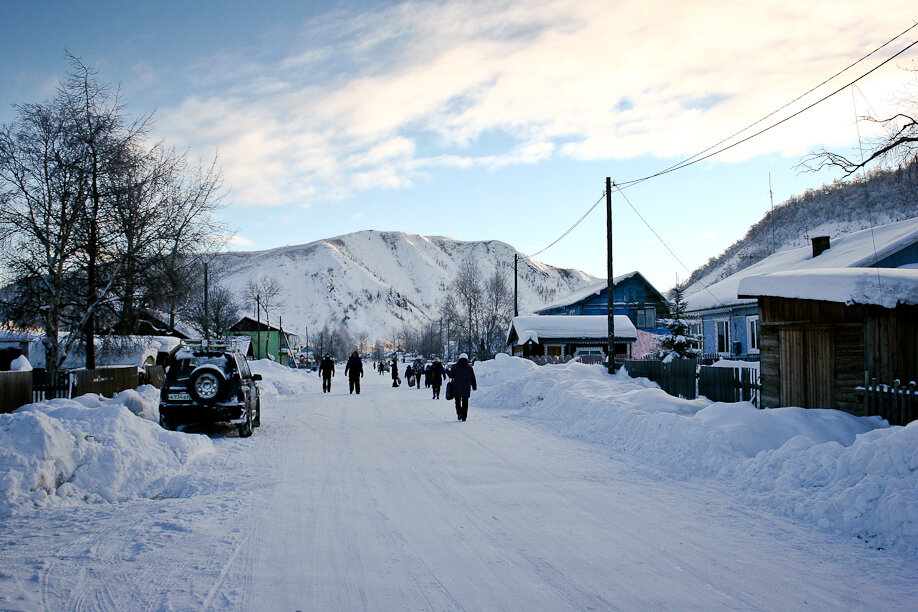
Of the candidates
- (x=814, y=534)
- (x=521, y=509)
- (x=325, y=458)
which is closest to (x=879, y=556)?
(x=814, y=534)

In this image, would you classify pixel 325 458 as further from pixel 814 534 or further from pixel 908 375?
pixel 908 375

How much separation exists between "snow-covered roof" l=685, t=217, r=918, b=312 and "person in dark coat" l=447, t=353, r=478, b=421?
8449 mm

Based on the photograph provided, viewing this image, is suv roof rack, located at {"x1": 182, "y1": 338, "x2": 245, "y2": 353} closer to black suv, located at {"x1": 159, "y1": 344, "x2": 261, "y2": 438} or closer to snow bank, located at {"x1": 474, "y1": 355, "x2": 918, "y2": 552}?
black suv, located at {"x1": 159, "y1": 344, "x2": 261, "y2": 438}

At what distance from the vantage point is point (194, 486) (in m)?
8.69

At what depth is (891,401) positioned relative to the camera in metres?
10.1

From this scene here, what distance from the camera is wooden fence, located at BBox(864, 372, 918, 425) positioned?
9.62 meters

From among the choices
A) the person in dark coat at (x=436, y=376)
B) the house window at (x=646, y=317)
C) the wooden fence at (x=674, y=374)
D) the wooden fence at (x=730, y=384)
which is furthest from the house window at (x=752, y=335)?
the house window at (x=646, y=317)

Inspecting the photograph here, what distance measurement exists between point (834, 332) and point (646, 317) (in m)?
49.2

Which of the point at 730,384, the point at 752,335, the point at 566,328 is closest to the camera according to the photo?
the point at 730,384

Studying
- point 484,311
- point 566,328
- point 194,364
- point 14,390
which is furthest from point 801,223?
point 14,390

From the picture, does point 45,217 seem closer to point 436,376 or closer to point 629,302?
point 436,376

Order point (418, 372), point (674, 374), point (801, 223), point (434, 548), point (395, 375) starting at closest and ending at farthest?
point (434, 548) < point (674, 374) < point (418, 372) < point (395, 375) < point (801, 223)

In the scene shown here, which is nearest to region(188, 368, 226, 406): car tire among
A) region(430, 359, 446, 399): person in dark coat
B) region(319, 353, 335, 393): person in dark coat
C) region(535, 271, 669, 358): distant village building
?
region(430, 359, 446, 399): person in dark coat

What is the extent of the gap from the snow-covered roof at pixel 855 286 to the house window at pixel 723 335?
69.3 ft
